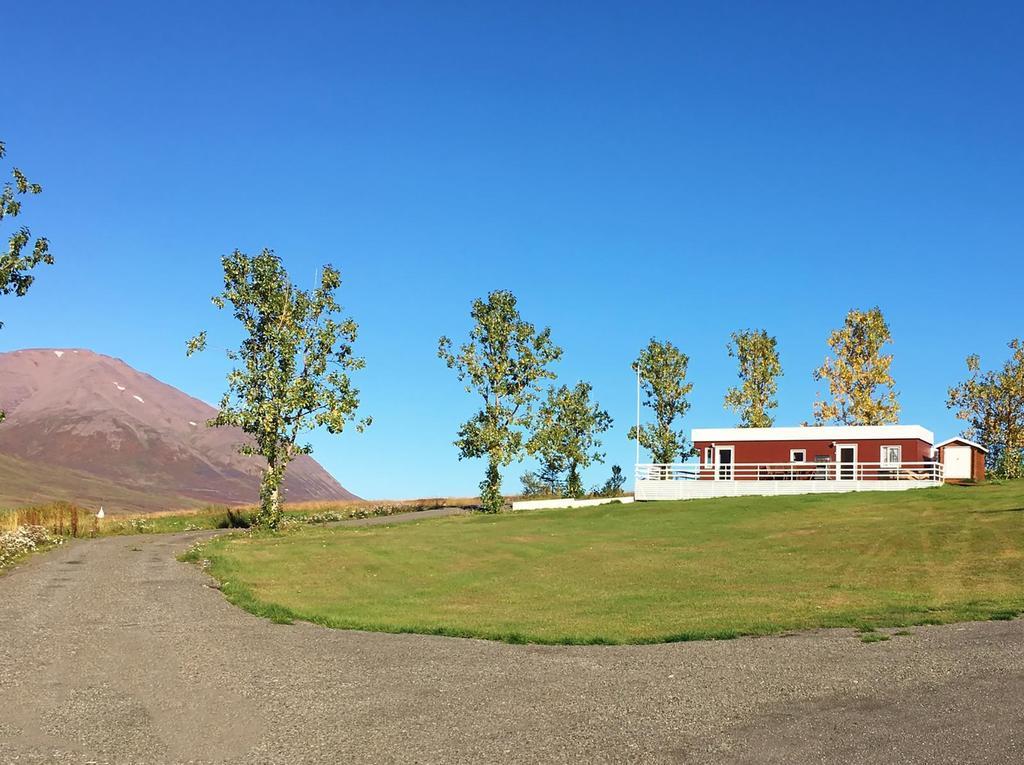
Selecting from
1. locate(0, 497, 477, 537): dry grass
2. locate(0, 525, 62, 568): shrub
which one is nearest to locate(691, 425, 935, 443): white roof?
locate(0, 497, 477, 537): dry grass

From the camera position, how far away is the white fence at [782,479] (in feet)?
197

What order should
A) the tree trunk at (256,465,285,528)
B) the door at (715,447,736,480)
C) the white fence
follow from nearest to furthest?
1. the tree trunk at (256,465,285,528)
2. the white fence
3. the door at (715,447,736,480)

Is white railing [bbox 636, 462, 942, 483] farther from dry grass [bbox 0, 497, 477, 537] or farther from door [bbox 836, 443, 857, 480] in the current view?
dry grass [bbox 0, 497, 477, 537]

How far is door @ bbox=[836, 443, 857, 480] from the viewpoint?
62.2 m

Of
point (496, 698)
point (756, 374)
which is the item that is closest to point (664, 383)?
point (756, 374)

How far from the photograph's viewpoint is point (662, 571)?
2944 cm

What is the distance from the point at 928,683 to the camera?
42.5 feet

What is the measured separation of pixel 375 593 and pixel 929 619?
15.2m

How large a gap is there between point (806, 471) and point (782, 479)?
1787mm

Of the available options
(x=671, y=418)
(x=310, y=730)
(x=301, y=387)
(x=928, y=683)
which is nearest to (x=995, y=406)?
(x=671, y=418)

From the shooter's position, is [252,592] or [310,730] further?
[252,592]

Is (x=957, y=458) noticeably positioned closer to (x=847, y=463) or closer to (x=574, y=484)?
(x=847, y=463)

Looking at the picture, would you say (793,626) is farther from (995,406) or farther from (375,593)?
(995,406)

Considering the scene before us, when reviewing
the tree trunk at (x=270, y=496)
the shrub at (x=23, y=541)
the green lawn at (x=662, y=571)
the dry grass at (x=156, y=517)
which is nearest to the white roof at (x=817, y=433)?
the green lawn at (x=662, y=571)
